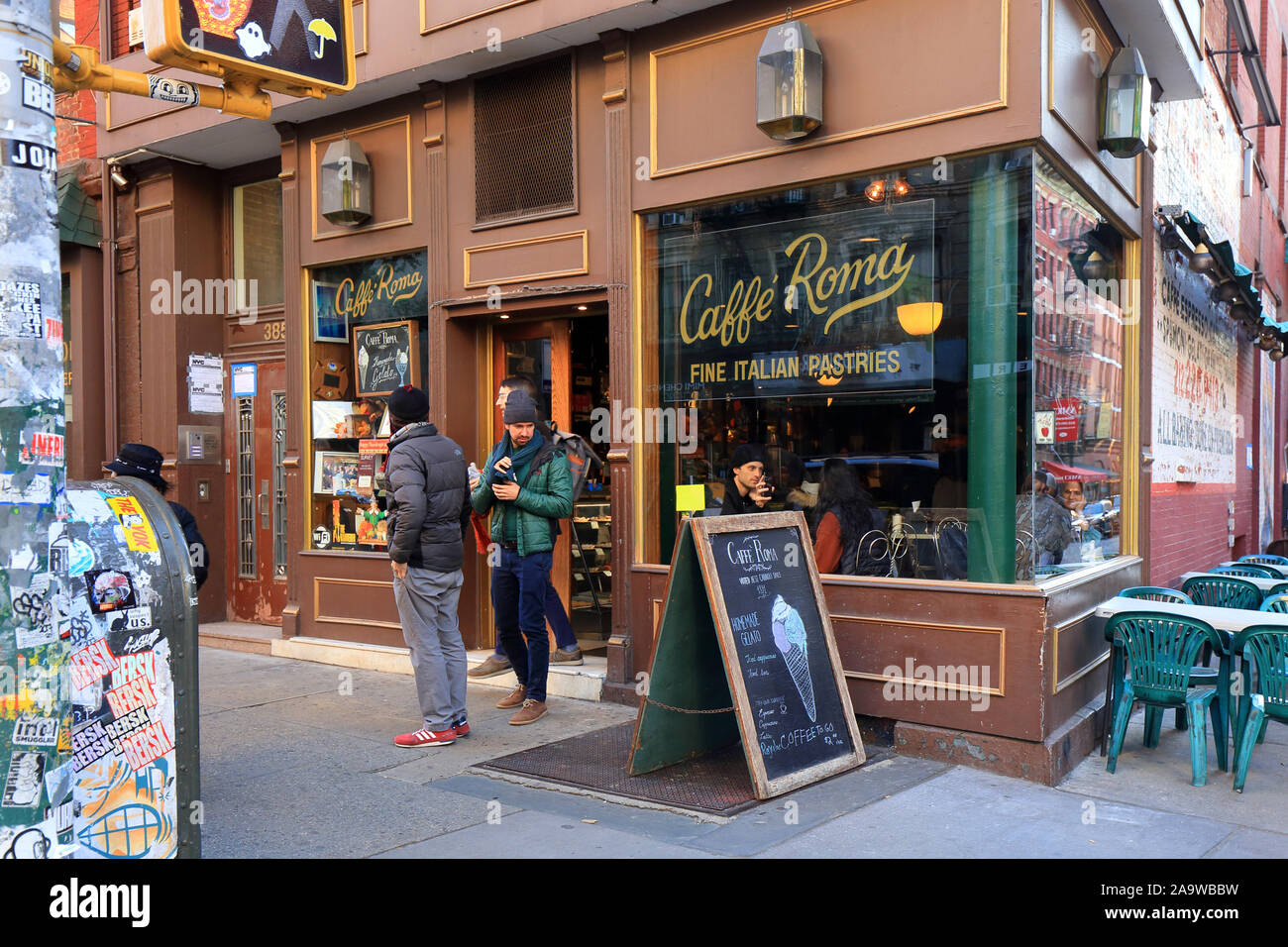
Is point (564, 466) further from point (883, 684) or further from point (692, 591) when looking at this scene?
point (883, 684)

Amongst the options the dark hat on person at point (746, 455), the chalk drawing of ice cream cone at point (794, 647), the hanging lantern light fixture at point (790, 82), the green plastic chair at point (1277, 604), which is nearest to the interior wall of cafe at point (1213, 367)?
the green plastic chair at point (1277, 604)

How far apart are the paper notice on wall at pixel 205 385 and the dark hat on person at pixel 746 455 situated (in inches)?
217

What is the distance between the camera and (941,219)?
6.01 metres

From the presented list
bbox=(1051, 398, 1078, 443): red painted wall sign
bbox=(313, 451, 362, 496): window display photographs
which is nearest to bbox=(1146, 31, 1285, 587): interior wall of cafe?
bbox=(1051, 398, 1078, 443): red painted wall sign

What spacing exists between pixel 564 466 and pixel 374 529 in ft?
8.69

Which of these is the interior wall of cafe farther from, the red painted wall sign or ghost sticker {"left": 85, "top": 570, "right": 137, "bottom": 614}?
ghost sticker {"left": 85, "top": 570, "right": 137, "bottom": 614}

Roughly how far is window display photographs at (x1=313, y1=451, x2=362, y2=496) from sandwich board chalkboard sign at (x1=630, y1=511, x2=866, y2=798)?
4303mm

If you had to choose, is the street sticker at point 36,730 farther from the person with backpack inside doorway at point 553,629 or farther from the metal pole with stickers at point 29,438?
the person with backpack inside doorway at point 553,629

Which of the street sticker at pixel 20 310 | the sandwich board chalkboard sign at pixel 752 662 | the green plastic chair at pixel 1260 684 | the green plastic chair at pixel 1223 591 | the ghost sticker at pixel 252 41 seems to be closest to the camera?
the street sticker at pixel 20 310

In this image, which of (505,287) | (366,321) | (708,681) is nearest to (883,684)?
(708,681)

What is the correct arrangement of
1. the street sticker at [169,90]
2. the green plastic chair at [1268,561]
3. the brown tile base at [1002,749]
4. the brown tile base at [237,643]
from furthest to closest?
the green plastic chair at [1268,561]
the brown tile base at [237,643]
the brown tile base at [1002,749]
the street sticker at [169,90]

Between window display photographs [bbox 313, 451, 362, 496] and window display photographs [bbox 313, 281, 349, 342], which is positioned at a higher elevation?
window display photographs [bbox 313, 281, 349, 342]

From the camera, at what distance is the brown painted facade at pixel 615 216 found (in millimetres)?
5742

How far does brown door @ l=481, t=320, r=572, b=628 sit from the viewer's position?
7.98 metres
